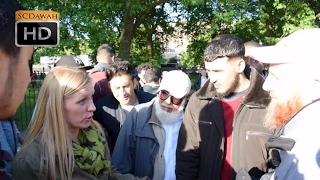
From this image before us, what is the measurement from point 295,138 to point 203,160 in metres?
1.26

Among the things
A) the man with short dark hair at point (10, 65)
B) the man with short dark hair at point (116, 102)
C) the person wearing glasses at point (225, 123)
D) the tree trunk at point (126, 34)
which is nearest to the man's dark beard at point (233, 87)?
the person wearing glasses at point (225, 123)

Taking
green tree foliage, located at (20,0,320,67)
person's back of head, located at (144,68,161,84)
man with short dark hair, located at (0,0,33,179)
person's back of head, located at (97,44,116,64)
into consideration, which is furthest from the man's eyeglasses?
green tree foliage, located at (20,0,320,67)

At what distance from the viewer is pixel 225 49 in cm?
272

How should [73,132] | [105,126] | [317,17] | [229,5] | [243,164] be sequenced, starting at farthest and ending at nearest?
[317,17] < [229,5] < [105,126] < [243,164] < [73,132]

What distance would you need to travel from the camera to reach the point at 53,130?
7.11ft

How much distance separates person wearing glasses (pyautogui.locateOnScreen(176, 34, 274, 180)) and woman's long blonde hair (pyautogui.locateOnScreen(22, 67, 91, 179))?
87cm

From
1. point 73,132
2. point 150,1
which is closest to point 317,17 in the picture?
point 150,1

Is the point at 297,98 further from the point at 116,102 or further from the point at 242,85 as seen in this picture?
the point at 116,102

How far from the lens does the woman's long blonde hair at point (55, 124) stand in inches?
81.5

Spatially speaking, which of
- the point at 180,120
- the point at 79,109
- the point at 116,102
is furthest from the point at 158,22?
the point at 79,109

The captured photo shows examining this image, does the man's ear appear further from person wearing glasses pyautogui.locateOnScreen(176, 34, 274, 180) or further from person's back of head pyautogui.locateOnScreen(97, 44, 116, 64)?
person's back of head pyautogui.locateOnScreen(97, 44, 116, 64)

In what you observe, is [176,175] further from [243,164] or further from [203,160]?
[243,164]

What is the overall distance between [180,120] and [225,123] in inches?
23.2

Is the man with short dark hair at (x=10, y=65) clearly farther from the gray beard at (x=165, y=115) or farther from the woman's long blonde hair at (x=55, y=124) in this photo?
the gray beard at (x=165, y=115)
